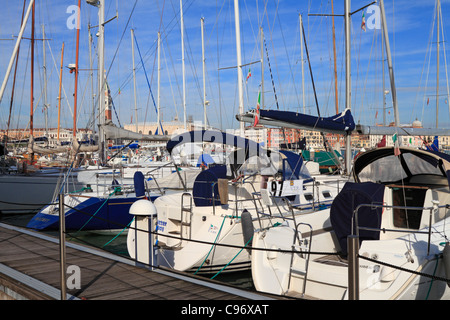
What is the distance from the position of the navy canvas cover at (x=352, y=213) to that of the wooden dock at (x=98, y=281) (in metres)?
3.63

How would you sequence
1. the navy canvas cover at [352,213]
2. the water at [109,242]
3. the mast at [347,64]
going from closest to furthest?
1. the navy canvas cover at [352,213]
2. the water at [109,242]
3. the mast at [347,64]

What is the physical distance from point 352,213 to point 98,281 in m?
4.79

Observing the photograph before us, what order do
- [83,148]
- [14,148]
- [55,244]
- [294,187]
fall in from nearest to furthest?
[55,244] → [294,187] → [83,148] → [14,148]

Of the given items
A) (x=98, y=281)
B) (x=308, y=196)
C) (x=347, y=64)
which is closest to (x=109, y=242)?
(x=308, y=196)

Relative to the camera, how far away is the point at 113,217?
15.2 meters

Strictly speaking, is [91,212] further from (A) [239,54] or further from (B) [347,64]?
(B) [347,64]

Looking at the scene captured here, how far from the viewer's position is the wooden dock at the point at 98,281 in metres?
5.24

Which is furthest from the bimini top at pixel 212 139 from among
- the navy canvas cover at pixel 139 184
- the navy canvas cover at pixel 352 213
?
the navy canvas cover at pixel 352 213

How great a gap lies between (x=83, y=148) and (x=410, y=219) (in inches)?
659

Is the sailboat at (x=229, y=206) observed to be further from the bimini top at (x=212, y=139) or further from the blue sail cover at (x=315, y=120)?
the blue sail cover at (x=315, y=120)

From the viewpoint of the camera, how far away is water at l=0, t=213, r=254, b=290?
34.1ft

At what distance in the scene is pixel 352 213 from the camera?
8.25 meters
